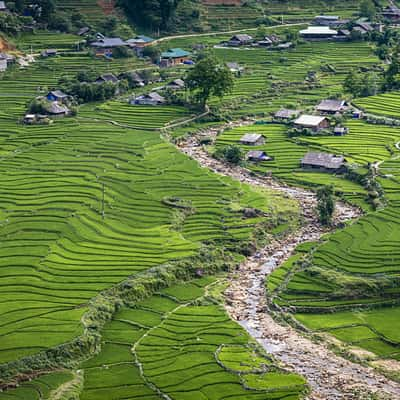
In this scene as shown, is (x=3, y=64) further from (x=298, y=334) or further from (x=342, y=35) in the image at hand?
(x=298, y=334)

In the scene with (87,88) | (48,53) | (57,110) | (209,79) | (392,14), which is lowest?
(57,110)

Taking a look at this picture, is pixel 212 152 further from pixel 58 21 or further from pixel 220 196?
pixel 58 21

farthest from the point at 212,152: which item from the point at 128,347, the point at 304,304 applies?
the point at 128,347

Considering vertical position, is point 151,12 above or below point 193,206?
above

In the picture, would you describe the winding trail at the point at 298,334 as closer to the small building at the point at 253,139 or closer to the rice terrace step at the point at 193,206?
the rice terrace step at the point at 193,206

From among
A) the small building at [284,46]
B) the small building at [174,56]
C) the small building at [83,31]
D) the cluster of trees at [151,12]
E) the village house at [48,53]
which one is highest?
the cluster of trees at [151,12]

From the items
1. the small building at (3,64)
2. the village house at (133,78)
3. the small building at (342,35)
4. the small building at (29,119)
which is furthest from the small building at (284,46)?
the small building at (29,119)

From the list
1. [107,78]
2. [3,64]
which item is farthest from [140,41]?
[3,64]
